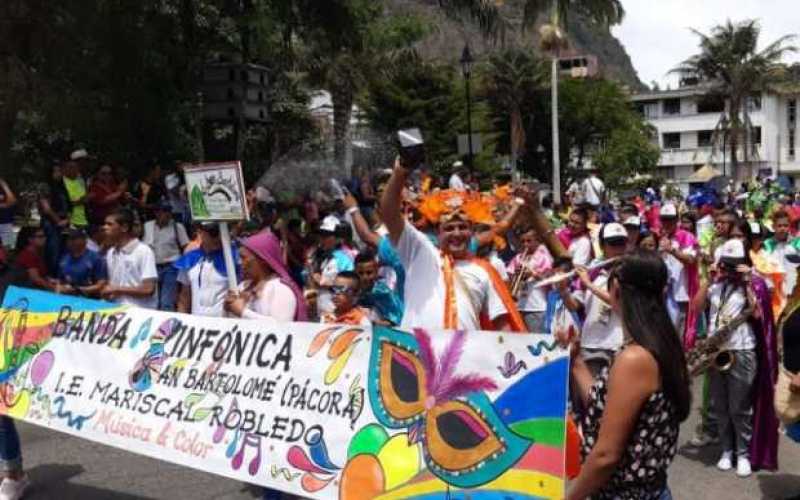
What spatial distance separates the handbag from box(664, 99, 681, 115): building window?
7598cm

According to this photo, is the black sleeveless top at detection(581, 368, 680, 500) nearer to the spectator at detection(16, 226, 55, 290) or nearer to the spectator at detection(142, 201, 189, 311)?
the spectator at detection(16, 226, 55, 290)

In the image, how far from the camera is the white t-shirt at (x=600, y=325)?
5.63 m

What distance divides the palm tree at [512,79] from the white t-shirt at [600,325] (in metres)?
45.5

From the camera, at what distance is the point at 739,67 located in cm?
6003

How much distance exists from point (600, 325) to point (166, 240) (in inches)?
239

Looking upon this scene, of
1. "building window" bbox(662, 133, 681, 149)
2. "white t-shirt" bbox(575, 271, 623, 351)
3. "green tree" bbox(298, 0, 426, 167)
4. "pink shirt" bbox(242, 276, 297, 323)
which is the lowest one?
"white t-shirt" bbox(575, 271, 623, 351)

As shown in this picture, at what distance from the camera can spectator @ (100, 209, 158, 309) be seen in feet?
23.1

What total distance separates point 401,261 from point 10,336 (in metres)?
2.61

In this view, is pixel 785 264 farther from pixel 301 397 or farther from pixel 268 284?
pixel 301 397

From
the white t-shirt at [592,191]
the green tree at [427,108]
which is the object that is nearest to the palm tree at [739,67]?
the green tree at [427,108]

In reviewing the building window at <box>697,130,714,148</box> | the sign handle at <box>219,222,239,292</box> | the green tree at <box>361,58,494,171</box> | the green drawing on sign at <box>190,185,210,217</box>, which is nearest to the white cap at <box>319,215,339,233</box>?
the green drawing on sign at <box>190,185,210,217</box>

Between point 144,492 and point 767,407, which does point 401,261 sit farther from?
point 767,407

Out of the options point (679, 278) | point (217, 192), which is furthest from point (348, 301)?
point (679, 278)

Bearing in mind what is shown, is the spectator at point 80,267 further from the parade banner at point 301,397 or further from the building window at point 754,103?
the building window at point 754,103
